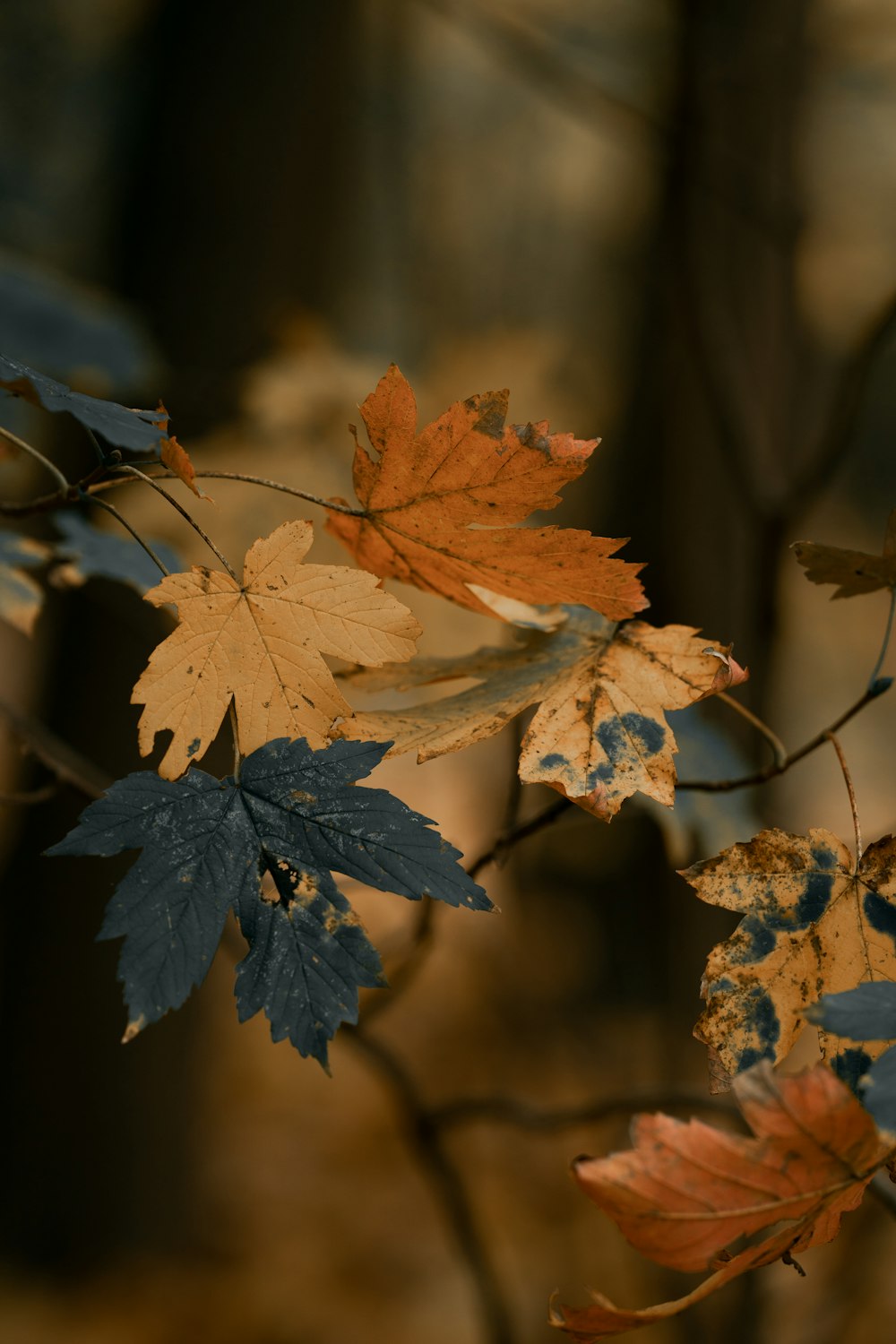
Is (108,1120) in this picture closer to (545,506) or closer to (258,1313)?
(258,1313)

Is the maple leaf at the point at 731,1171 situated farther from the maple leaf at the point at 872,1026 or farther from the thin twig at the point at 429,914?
the thin twig at the point at 429,914

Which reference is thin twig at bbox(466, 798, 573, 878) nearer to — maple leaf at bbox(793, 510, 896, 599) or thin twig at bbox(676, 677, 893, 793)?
thin twig at bbox(676, 677, 893, 793)

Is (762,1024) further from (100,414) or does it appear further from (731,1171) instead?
(100,414)

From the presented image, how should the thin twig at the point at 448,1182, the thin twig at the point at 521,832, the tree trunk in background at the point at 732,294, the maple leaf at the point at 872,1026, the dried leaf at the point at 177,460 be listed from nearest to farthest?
1. the maple leaf at the point at 872,1026
2. the dried leaf at the point at 177,460
3. the thin twig at the point at 521,832
4. the thin twig at the point at 448,1182
5. the tree trunk in background at the point at 732,294

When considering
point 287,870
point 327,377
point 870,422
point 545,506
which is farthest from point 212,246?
point 870,422

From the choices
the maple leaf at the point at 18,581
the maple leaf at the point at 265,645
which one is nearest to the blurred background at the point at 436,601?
the maple leaf at the point at 18,581
